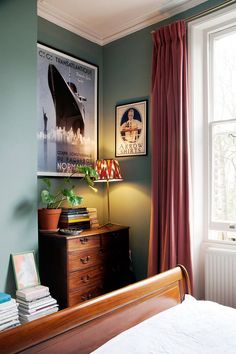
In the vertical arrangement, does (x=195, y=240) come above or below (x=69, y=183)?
below

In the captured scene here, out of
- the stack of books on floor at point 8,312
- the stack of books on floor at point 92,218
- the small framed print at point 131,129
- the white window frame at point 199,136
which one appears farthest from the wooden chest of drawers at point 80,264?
the small framed print at point 131,129

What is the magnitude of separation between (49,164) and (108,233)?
844 mm

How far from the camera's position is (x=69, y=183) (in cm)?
304

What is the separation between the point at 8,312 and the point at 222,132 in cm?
214

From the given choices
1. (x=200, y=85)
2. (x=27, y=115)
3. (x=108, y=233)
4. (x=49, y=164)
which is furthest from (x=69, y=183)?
(x=200, y=85)

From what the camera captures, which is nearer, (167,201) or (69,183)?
(167,201)

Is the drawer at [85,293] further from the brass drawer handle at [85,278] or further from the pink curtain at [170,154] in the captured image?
the pink curtain at [170,154]

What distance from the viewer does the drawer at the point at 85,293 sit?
2352mm

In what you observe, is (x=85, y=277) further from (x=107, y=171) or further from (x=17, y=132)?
(x=17, y=132)

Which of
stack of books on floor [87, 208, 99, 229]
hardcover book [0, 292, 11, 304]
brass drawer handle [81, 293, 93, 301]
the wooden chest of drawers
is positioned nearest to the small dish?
the wooden chest of drawers

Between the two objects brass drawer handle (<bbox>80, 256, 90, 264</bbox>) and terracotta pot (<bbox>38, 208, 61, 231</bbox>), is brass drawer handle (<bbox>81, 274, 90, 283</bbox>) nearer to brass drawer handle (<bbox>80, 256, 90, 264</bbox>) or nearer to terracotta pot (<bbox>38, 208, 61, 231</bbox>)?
brass drawer handle (<bbox>80, 256, 90, 264</bbox>)

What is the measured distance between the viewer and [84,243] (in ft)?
8.14

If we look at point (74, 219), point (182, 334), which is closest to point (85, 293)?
point (74, 219)

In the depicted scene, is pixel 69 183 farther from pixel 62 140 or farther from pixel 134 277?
pixel 134 277
